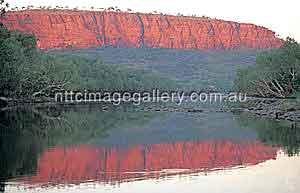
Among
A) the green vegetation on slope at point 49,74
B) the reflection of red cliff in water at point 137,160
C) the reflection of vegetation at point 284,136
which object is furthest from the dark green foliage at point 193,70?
the reflection of red cliff in water at point 137,160

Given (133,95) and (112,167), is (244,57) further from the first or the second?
(112,167)

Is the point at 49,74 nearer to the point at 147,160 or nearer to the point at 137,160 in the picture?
the point at 137,160

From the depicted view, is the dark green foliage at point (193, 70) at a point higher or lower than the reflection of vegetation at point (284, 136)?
higher

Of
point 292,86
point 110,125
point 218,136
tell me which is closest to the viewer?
point 218,136

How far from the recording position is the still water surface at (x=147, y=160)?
20.8 m

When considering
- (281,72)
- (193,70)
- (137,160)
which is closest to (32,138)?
(137,160)

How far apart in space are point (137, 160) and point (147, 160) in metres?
0.45

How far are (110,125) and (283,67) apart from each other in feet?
147

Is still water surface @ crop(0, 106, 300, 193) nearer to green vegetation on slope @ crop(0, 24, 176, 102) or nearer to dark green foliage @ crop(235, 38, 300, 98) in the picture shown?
green vegetation on slope @ crop(0, 24, 176, 102)

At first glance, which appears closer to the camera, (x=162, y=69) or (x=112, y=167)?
(x=112, y=167)

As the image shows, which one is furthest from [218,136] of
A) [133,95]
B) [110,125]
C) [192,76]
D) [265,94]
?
[192,76]

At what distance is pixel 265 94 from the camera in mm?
103812

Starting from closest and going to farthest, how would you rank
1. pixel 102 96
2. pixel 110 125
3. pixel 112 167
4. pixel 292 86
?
pixel 112 167 → pixel 110 125 → pixel 292 86 → pixel 102 96

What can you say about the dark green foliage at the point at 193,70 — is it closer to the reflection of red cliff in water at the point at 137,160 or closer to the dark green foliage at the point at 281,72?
the dark green foliage at the point at 281,72
